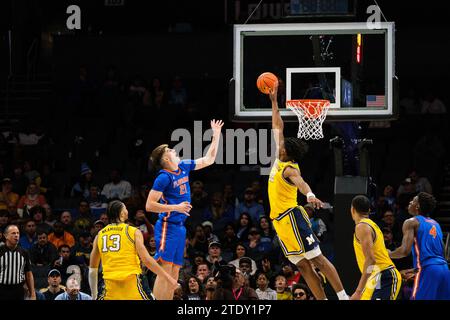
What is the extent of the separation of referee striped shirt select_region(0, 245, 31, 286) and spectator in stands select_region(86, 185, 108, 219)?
5.23m

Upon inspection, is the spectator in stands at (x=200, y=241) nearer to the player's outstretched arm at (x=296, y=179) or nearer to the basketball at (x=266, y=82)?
the basketball at (x=266, y=82)

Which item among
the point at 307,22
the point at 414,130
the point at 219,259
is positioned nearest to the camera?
the point at 307,22

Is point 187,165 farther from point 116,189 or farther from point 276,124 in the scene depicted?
point 116,189

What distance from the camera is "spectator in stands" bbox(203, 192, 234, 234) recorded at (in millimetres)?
16766

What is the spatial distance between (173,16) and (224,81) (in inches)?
121

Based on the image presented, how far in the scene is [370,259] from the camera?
10.1 meters

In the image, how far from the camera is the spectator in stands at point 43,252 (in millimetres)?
15648

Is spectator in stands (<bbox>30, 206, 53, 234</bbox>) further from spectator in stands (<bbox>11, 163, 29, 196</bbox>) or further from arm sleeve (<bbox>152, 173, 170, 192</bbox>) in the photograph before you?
arm sleeve (<bbox>152, 173, 170, 192</bbox>)

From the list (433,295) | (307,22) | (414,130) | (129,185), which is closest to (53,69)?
(129,185)

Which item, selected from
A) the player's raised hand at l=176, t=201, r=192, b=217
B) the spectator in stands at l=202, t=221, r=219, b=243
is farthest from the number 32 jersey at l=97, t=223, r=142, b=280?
the spectator in stands at l=202, t=221, r=219, b=243

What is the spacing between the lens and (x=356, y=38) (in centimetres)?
1252

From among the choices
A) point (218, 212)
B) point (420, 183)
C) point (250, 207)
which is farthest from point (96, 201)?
point (420, 183)

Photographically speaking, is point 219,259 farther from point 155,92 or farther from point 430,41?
point 430,41

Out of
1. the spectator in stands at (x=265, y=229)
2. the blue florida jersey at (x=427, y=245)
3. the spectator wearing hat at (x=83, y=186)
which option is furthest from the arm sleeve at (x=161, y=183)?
the spectator wearing hat at (x=83, y=186)
